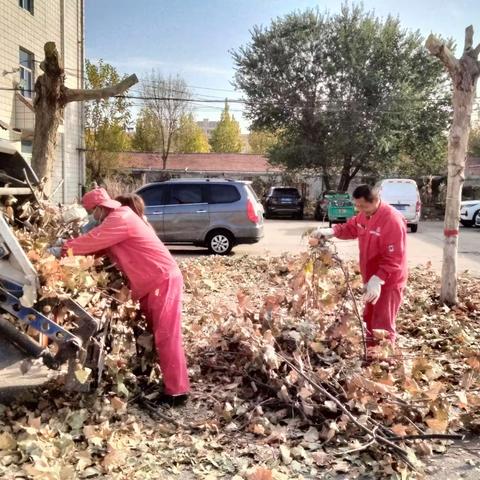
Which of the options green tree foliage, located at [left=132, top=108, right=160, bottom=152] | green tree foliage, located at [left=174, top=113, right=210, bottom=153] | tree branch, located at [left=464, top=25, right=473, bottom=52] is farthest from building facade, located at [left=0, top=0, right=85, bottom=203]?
green tree foliage, located at [left=174, top=113, right=210, bottom=153]

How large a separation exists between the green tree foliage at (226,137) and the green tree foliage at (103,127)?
1073 inches

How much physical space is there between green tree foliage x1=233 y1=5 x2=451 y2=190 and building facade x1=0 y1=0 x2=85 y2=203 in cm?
925

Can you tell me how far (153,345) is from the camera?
4129mm

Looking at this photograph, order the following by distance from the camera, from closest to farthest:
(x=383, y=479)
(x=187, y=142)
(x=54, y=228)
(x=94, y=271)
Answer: (x=383, y=479) < (x=94, y=271) < (x=54, y=228) < (x=187, y=142)

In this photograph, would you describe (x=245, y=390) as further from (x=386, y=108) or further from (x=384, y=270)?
(x=386, y=108)

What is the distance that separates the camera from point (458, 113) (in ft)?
22.1

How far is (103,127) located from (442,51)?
90.0 feet

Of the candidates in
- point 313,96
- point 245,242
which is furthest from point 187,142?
point 245,242

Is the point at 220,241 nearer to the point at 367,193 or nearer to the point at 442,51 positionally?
the point at 442,51

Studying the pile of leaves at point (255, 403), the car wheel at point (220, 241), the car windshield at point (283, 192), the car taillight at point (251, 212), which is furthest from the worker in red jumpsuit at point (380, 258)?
the car windshield at point (283, 192)

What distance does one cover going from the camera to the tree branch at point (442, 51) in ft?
21.8

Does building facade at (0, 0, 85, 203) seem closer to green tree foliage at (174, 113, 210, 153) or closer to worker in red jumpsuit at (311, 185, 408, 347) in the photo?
worker in red jumpsuit at (311, 185, 408, 347)

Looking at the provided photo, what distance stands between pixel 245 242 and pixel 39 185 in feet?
26.2

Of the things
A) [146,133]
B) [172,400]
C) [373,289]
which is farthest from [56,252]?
[146,133]
